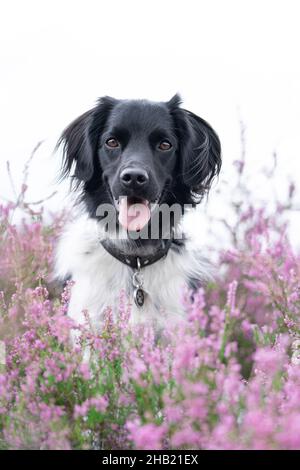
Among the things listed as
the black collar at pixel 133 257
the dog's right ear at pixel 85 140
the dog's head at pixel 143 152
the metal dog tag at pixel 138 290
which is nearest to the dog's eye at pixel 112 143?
the dog's head at pixel 143 152

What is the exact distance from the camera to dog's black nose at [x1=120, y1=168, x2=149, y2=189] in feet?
11.0

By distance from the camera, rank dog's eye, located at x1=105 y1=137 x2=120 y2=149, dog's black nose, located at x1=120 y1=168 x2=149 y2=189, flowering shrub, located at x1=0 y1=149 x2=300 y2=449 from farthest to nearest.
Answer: dog's eye, located at x1=105 y1=137 x2=120 y2=149
dog's black nose, located at x1=120 y1=168 x2=149 y2=189
flowering shrub, located at x1=0 y1=149 x2=300 y2=449

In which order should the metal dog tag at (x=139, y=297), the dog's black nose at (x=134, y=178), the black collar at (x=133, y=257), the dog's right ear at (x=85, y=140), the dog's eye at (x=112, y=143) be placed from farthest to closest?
1. the dog's right ear at (x=85, y=140)
2. the dog's eye at (x=112, y=143)
3. the black collar at (x=133, y=257)
4. the metal dog tag at (x=139, y=297)
5. the dog's black nose at (x=134, y=178)

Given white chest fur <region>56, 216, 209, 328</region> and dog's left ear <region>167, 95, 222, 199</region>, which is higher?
dog's left ear <region>167, 95, 222, 199</region>

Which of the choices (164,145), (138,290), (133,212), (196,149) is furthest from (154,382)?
(196,149)

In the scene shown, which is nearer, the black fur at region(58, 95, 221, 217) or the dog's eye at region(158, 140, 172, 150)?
the black fur at region(58, 95, 221, 217)

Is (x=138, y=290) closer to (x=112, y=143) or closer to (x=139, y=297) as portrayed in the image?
(x=139, y=297)

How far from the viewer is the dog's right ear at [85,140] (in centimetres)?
403

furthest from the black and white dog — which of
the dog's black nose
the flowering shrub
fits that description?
the flowering shrub

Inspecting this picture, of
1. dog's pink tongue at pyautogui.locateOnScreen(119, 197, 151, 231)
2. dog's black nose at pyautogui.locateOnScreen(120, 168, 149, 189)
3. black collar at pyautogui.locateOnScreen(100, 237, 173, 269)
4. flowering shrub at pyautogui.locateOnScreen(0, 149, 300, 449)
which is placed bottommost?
flowering shrub at pyautogui.locateOnScreen(0, 149, 300, 449)

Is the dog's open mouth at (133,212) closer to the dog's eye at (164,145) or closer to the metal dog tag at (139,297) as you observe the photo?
the metal dog tag at (139,297)

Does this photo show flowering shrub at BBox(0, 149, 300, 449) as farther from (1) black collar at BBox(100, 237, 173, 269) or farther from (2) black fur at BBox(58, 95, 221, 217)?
(2) black fur at BBox(58, 95, 221, 217)
